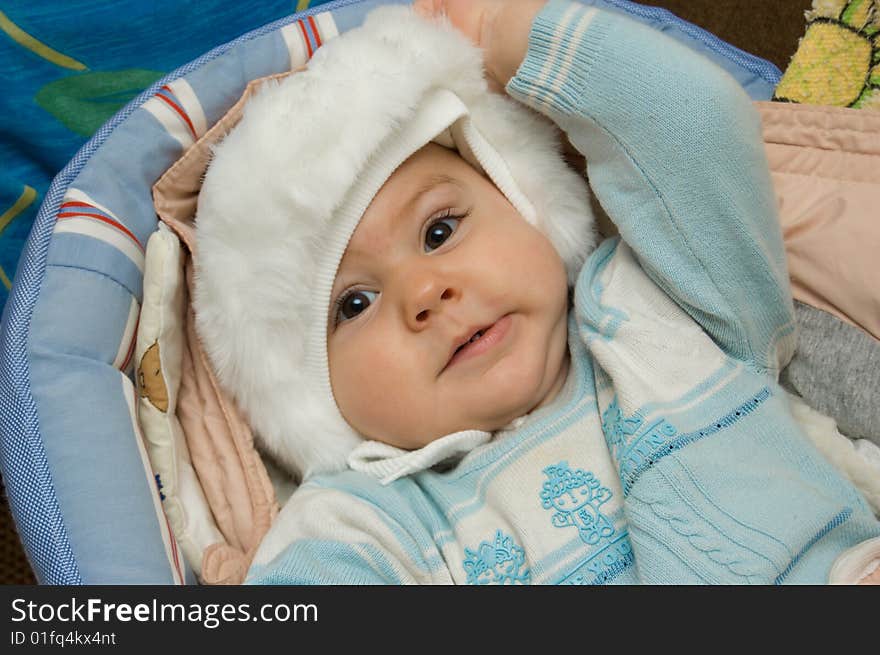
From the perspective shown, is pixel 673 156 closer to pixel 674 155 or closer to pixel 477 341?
pixel 674 155

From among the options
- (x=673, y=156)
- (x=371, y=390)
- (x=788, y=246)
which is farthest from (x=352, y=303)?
(x=788, y=246)

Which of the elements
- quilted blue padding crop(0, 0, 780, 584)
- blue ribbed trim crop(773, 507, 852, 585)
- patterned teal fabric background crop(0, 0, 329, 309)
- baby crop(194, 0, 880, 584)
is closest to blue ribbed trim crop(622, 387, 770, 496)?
baby crop(194, 0, 880, 584)

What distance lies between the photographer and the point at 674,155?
1.03 metres

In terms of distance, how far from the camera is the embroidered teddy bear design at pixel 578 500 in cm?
107

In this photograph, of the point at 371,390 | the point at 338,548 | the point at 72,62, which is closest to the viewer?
the point at 338,548

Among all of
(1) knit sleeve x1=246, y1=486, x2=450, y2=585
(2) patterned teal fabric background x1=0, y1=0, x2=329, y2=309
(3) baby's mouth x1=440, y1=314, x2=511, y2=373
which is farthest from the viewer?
(2) patterned teal fabric background x1=0, y1=0, x2=329, y2=309

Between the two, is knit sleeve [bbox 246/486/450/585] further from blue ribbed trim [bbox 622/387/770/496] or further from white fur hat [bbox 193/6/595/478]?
blue ribbed trim [bbox 622/387/770/496]

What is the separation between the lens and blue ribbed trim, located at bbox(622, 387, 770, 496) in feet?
3.40

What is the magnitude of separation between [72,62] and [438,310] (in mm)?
676

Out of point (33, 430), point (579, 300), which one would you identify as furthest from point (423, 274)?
point (33, 430)

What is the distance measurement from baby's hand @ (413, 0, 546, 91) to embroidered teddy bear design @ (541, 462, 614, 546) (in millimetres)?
495

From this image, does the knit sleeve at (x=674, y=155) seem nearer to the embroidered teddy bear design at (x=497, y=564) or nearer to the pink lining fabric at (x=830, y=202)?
the pink lining fabric at (x=830, y=202)

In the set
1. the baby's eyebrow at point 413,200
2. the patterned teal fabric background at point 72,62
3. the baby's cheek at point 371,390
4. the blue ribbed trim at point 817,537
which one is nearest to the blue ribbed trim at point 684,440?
the blue ribbed trim at point 817,537

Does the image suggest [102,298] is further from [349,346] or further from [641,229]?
[641,229]
